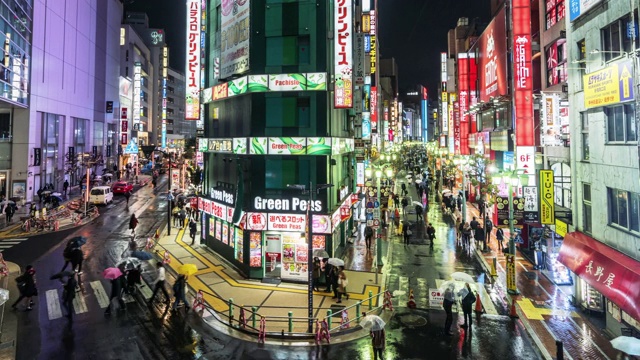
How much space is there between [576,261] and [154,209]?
39.3 m

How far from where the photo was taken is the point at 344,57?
21953 mm

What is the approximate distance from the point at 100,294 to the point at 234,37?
1611cm

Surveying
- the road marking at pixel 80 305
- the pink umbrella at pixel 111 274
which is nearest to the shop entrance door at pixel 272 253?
the pink umbrella at pixel 111 274

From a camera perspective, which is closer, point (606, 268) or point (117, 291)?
point (606, 268)

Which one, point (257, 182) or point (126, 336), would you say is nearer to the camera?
point (126, 336)

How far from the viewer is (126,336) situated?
45.9 feet

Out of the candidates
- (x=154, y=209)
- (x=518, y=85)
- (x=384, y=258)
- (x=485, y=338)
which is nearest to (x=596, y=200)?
(x=485, y=338)

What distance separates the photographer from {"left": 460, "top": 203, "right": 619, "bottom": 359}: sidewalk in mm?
14016

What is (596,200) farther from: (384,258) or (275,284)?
(275,284)

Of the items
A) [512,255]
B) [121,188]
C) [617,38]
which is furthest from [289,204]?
[121,188]

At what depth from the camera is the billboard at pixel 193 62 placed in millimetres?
26625

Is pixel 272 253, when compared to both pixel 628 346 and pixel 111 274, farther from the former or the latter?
pixel 628 346

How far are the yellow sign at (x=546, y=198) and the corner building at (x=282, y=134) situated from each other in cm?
1098

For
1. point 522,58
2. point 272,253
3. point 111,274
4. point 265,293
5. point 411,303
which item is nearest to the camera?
point 111,274
